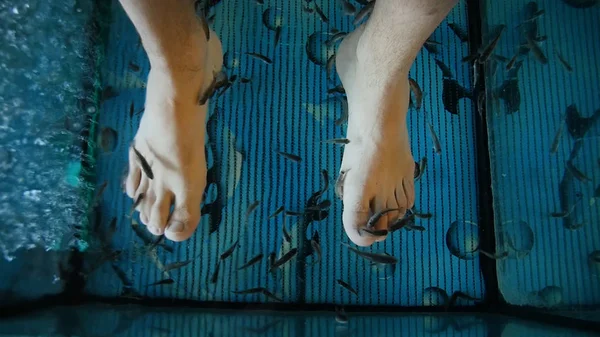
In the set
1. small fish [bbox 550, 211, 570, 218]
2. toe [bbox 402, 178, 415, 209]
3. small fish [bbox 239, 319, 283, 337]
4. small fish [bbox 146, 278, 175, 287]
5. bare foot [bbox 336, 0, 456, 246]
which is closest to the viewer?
bare foot [bbox 336, 0, 456, 246]

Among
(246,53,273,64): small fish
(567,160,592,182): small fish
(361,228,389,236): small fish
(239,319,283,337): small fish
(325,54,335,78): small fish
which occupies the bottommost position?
(239,319,283,337): small fish

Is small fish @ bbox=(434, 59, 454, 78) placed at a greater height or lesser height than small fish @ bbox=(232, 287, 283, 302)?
Answer: greater

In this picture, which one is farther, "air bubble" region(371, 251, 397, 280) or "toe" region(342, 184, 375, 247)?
"air bubble" region(371, 251, 397, 280)

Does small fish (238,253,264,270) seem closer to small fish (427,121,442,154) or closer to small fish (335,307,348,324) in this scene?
small fish (335,307,348,324)

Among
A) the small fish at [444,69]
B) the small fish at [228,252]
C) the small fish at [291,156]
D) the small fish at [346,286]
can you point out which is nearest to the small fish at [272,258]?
the small fish at [228,252]

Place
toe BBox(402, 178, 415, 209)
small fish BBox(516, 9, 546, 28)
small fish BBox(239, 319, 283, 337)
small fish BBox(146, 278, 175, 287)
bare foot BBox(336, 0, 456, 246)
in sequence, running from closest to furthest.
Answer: bare foot BBox(336, 0, 456, 246) < toe BBox(402, 178, 415, 209) < small fish BBox(239, 319, 283, 337) < small fish BBox(146, 278, 175, 287) < small fish BBox(516, 9, 546, 28)

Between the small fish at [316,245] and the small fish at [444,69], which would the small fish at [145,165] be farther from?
the small fish at [444,69]

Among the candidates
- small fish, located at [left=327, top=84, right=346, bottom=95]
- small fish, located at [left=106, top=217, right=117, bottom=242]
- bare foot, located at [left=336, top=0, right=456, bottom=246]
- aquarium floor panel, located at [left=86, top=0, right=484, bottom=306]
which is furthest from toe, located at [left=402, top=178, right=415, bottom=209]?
small fish, located at [left=106, top=217, right=117, bottom=242]

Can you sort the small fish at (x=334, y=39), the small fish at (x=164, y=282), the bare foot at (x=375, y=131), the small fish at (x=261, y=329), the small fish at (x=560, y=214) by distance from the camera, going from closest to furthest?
the bare foot at (x=375, y=131) → the small fish at (x=261, y=329) → the small fish at (x=334, y=39) → the small fish at (x=164, y=282) → the small fish at (x=560, y=214)
